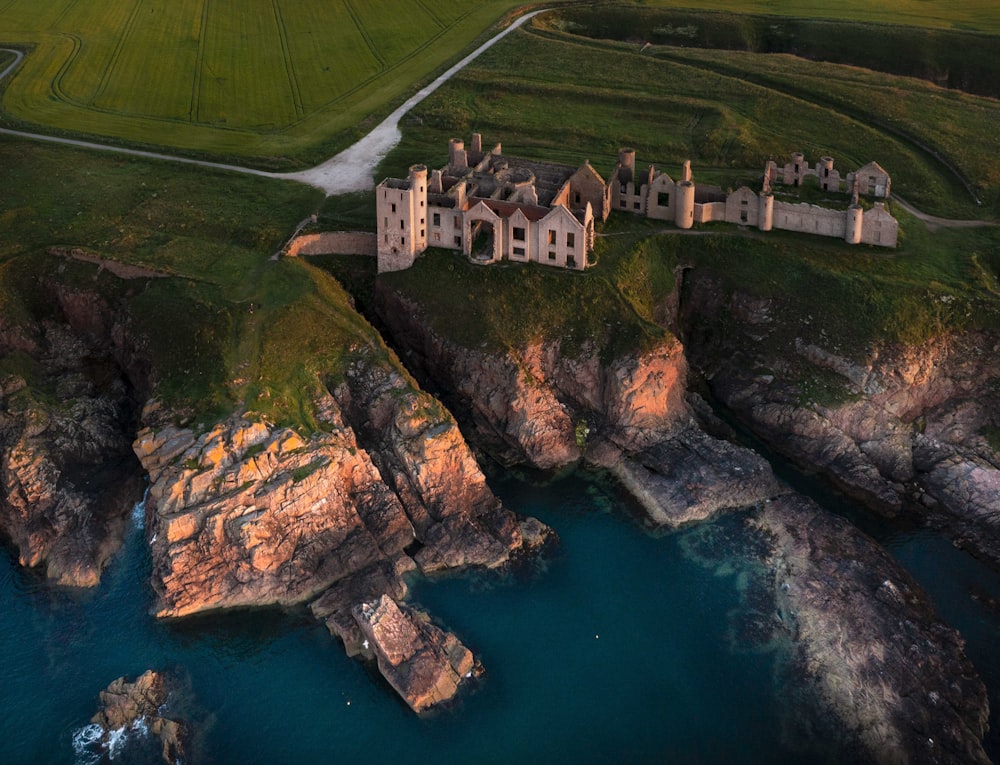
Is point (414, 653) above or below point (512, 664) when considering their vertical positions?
above

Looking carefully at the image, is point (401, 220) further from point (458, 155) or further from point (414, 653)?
A: point (414, 653)

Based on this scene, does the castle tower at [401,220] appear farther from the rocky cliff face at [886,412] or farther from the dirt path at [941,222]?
the dirt path at [941,222]

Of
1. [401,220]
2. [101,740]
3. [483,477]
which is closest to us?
[101,740]

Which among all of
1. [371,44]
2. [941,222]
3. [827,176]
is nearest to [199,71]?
[371,44]

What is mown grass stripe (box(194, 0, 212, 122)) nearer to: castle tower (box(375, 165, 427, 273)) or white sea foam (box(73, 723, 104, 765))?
castle tower (box(375, 165, 427, 273))

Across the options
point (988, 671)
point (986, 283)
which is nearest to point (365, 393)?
point (988, 671)

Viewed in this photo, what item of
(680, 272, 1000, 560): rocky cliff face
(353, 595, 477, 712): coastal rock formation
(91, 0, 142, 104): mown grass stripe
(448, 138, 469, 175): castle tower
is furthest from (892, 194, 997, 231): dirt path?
(91, 0, 142, 104): mown grass stripe

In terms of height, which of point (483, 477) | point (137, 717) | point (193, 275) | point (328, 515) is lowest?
point (137, 717)
